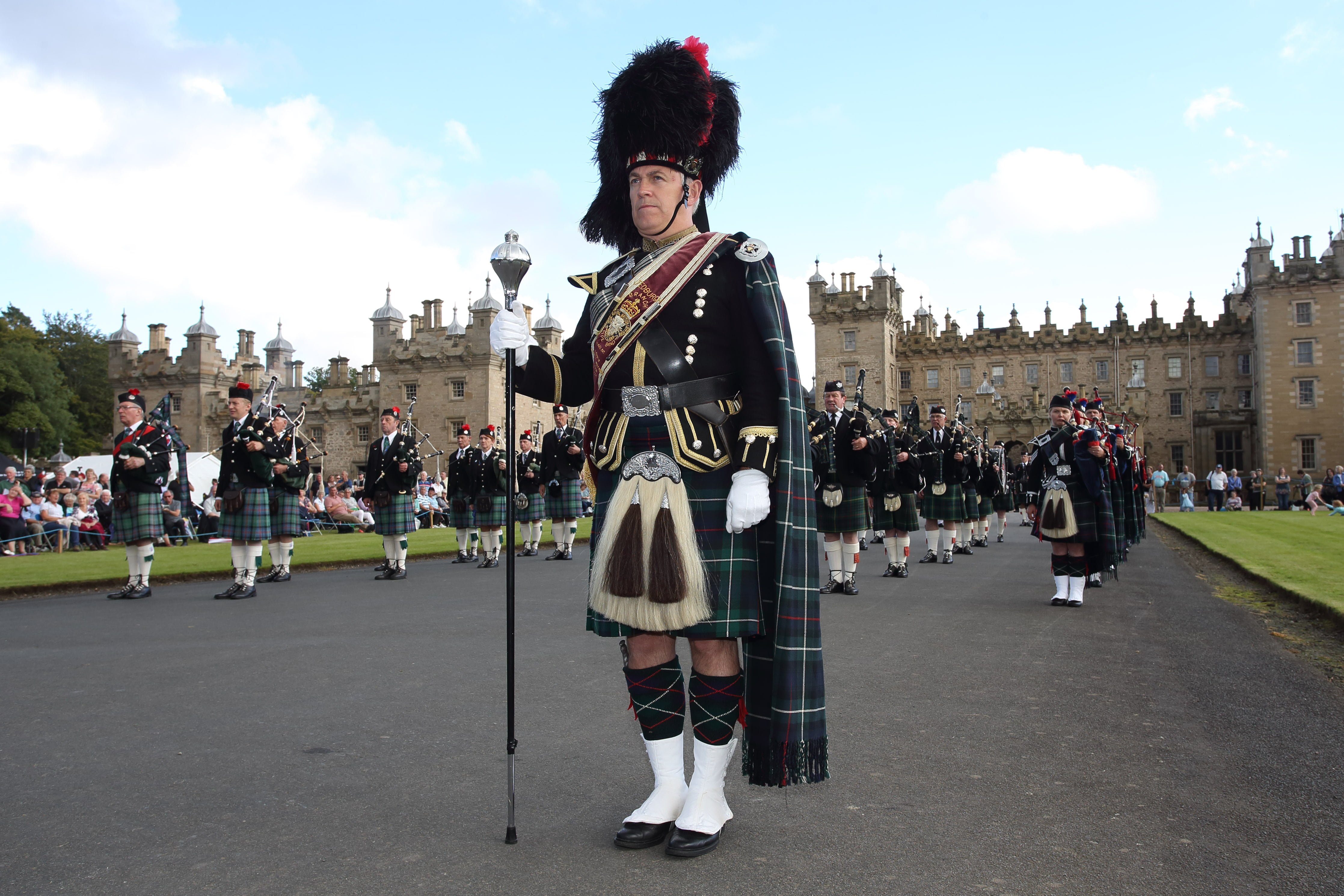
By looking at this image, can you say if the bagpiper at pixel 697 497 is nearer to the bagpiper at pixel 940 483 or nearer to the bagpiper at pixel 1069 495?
the bagpiper at pixel 1069 495

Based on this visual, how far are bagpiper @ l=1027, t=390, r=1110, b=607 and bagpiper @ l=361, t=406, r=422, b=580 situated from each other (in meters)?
8.17

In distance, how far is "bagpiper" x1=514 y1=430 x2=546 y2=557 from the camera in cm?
1770

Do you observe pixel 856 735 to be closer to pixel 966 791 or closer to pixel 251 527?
pixel 966 791

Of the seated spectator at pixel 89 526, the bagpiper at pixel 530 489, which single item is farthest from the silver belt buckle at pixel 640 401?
the seated spectator at pixel 89 526

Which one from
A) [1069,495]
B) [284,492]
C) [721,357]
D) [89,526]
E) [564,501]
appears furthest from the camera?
[89,526]

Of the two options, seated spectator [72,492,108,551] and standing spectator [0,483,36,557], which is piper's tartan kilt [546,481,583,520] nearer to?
standing spectator [0,483,36,557]

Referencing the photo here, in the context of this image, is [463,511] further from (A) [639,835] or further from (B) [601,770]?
(A) [639,835]

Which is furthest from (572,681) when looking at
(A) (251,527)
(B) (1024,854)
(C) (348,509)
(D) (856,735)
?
(C) (348,509)

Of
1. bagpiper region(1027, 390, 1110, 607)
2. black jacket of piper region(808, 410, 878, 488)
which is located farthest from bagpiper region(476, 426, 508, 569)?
bagpiper region(1027, 390, 1110, 607)

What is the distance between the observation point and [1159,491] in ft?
169

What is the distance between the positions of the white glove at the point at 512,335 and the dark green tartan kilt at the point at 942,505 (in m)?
12.9

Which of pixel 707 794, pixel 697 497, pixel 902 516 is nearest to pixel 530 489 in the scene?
pixel 902 516

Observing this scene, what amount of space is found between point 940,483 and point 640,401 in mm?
13022

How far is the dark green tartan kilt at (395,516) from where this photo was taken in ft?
44.3
